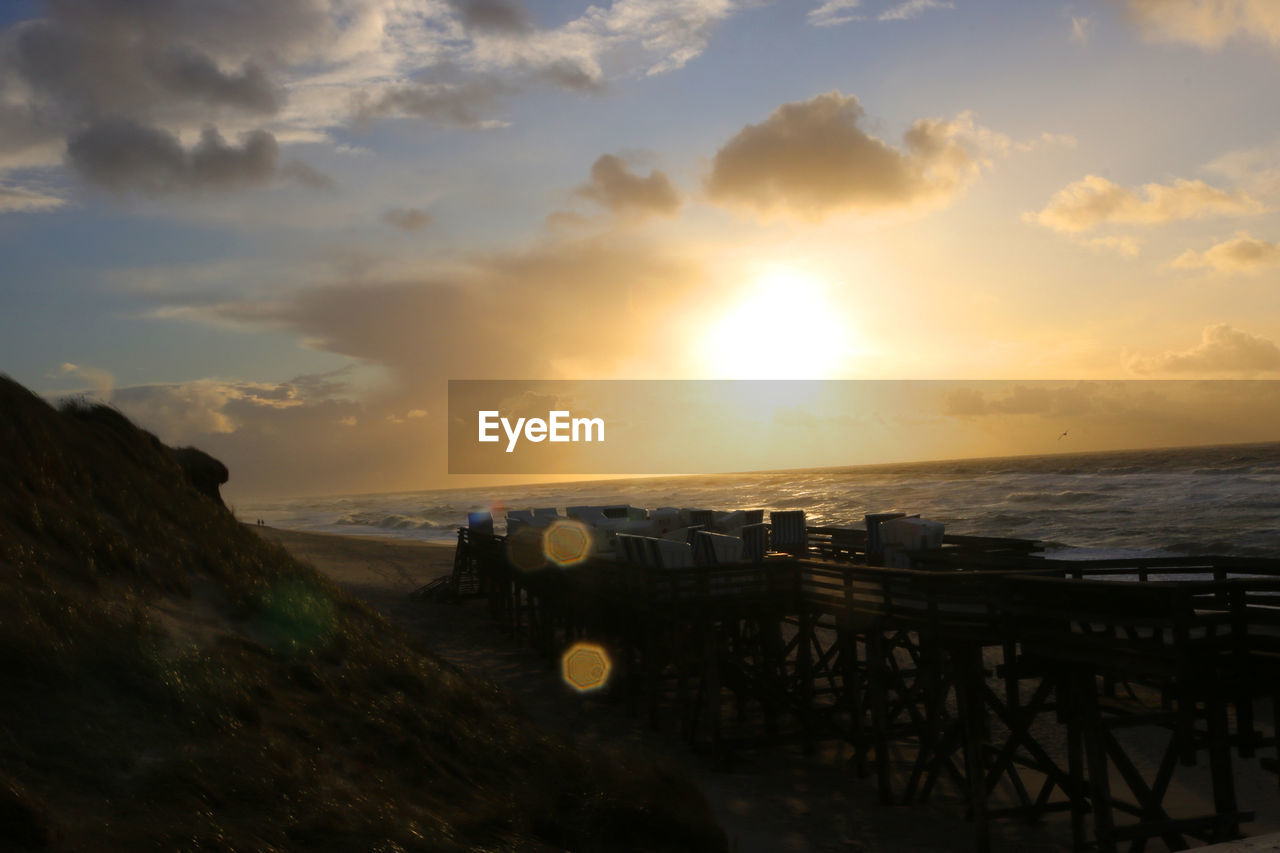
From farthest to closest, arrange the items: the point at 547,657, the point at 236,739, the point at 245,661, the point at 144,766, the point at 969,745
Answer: the point at 547,657 → the point at 969,745 → the point at 245,661 → the point at 236,739 → the point at 144,766

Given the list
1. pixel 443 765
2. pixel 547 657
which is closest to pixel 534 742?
pixel 443 765

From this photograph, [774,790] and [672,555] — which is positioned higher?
[672,555]

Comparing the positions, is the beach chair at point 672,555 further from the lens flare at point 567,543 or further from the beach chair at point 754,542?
the lens flare at point 567,543

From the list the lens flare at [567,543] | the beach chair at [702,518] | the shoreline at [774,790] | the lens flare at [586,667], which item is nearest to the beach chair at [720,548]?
the shoreline at [774,790]

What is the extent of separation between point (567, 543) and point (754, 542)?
646cm

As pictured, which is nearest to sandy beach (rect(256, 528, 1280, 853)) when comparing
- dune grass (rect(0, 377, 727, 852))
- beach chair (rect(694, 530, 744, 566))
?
dune grass (rect(0, 377, 727, 852))

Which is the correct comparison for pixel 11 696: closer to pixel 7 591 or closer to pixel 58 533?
pixel 7 591

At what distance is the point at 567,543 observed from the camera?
83.6 ft

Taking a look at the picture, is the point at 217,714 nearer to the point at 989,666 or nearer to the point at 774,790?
the point at 774,790

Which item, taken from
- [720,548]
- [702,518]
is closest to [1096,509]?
[702,518]

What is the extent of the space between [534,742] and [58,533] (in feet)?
23.9

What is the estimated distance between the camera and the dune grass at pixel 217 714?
310 inches

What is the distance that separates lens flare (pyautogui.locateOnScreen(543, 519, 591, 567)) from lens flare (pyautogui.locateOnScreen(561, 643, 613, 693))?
2793 mm

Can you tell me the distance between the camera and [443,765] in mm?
11352
